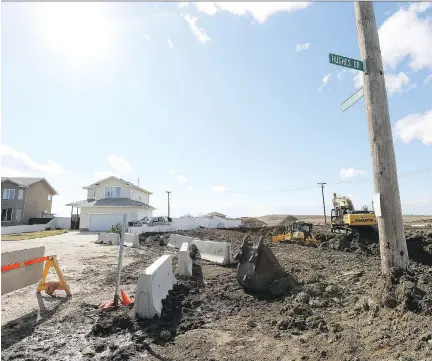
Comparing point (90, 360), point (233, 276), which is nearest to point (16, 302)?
point (90, 360)

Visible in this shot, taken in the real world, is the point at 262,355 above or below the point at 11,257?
below

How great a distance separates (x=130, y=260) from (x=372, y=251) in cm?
1248

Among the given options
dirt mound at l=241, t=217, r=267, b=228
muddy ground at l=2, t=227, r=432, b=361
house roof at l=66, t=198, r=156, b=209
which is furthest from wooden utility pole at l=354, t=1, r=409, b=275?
dirt mound at l=241, t=217, r=267, b=228

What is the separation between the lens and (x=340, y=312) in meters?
5.66

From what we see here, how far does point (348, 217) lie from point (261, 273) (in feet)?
49.6

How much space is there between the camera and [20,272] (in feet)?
23.7

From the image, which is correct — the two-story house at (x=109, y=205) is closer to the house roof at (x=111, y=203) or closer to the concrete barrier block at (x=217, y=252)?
the house roof at (x=111, y=203)

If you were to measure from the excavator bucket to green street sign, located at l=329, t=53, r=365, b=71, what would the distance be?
13.6 feet

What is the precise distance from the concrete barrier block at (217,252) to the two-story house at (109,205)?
79.4 ft

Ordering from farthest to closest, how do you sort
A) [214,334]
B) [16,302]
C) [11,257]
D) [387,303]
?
[16,302]
[11,257]
[214,334]
[387,303]

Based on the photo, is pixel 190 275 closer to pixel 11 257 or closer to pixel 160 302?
pixel 160 302

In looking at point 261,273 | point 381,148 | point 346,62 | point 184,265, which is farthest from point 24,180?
point 381,148

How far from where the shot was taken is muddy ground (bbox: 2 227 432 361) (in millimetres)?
4281

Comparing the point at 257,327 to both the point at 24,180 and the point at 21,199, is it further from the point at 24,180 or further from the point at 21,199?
the point at 24,180
